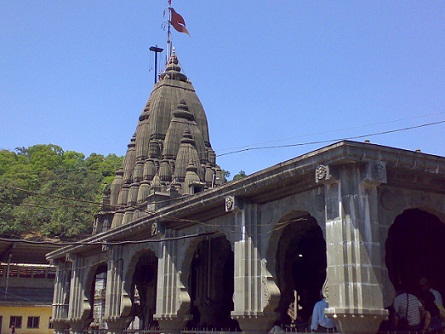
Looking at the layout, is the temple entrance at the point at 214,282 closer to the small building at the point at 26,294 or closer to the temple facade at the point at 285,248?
the temple facade at the point at 285,248

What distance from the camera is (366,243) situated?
39.9 feet

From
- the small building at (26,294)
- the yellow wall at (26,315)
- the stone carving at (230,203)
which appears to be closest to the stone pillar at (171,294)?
the stone carving at (230,203)

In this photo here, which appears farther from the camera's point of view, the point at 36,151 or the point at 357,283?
the point at 36,151

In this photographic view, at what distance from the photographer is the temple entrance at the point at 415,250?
1656cm

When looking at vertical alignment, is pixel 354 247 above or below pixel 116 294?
above

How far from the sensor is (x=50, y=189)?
70.1 m

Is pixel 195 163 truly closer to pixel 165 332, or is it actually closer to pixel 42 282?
pixel 42 282

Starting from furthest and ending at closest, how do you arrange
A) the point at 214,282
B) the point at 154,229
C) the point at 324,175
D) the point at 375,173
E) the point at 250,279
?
the point at 214,282
the point at 154,229
the point at 250,279
the point at 324,175
the point at 375,173

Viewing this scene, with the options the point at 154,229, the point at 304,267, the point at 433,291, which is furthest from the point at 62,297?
the point at 433,291

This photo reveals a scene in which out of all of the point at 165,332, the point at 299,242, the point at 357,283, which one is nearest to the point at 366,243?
the point at 357,283

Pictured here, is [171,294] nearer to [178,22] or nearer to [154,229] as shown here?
[154,229]

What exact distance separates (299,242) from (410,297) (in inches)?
224

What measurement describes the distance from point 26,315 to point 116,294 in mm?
23423

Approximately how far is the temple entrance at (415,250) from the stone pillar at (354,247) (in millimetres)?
4809
